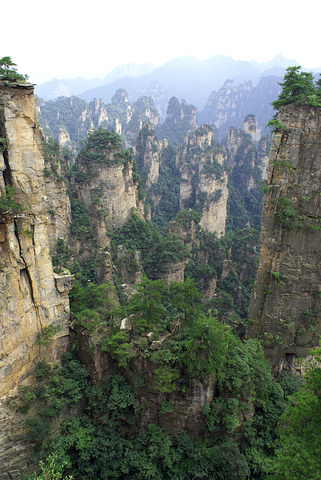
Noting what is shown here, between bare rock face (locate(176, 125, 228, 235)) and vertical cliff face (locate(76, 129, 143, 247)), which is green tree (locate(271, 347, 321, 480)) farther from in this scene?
bare rock face (locate(176, 125, 228, 235))

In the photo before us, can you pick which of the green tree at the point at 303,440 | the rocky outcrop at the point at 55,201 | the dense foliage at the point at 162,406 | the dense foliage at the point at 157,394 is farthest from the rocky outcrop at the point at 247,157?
the green tree at the point at 303,440

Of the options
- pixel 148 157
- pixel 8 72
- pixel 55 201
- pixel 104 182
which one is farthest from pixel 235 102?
pixel 8 72

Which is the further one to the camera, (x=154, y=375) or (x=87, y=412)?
(x=87, y=412)

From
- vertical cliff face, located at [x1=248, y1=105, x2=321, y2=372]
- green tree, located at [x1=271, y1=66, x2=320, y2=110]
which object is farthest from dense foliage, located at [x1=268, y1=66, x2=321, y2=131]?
vertical cliff face, located at [x1=248, y1=105, x2=321, y2=372]

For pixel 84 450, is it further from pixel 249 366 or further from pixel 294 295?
pixel 294 295

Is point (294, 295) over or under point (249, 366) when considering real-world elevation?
over

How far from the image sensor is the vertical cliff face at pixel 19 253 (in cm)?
1411

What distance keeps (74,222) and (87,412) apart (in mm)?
19184

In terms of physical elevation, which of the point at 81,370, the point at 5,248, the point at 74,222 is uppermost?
the point at 5,248

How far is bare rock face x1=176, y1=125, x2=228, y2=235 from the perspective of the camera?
2180 inches

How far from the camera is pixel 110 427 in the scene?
15.7m

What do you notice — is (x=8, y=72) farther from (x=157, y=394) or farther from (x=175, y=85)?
(x=175, y=85)

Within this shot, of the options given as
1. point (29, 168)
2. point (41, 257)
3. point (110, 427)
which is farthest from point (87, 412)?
point (29, 168)

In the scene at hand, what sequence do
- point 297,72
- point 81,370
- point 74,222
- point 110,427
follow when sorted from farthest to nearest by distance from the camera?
point 74,222 → point 297,72 → point 81,370 → point 110,427
